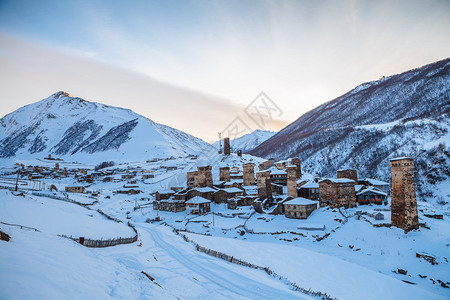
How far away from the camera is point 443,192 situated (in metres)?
52.8

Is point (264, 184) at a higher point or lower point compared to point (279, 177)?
lower

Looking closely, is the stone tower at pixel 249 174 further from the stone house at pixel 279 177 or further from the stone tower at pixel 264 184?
the stone tower at pixel 264 184

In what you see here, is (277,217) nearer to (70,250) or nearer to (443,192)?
(70,250)

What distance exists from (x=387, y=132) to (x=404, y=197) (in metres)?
81.6

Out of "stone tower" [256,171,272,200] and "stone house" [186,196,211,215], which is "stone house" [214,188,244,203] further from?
"stone tower" [256,171,272,200]

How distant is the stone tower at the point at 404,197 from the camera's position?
83.3 feet

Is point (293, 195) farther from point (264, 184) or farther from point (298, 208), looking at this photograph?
point (298, 208)

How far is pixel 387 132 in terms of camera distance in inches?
3681

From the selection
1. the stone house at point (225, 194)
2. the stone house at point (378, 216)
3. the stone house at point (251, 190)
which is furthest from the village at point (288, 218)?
the stone house at point (251, 190)

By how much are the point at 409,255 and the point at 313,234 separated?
32.1 ft

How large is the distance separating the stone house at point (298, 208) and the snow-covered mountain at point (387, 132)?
123ft

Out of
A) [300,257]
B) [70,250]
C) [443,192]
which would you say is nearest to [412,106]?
[443,192]

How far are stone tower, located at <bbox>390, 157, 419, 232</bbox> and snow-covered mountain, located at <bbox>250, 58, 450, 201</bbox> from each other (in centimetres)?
3746

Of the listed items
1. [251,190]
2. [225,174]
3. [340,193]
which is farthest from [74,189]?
[340,193]
